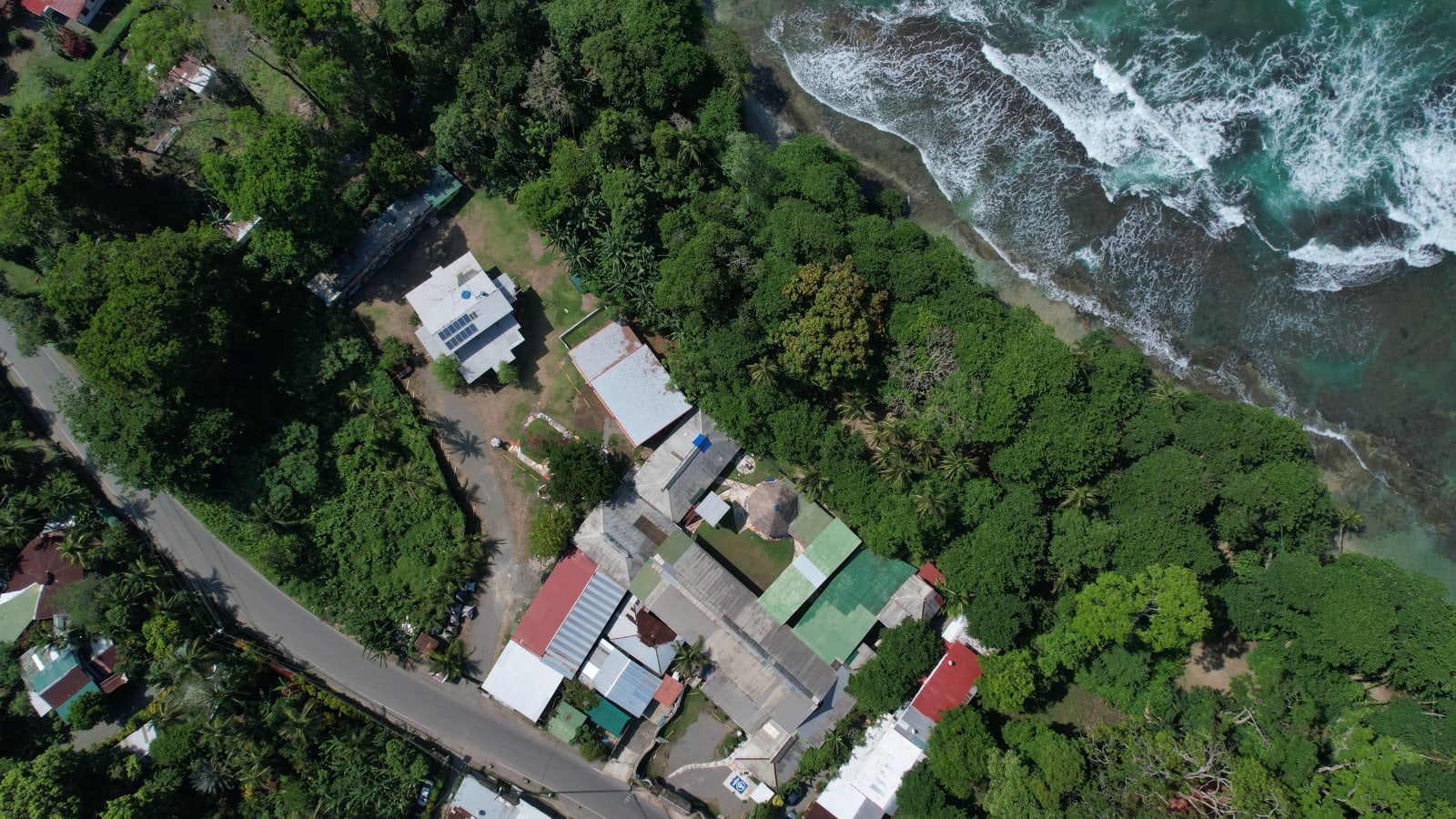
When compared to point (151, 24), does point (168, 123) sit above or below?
below

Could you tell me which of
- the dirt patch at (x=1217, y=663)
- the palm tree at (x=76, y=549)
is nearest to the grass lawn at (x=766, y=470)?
the dirt patch at (x=1217, y=663)

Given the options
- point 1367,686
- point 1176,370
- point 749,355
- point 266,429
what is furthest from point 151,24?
point 1367,686

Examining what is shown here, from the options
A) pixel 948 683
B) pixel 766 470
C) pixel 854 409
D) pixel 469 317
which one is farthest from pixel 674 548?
pixel 469 317

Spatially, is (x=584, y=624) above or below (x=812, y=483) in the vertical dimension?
below

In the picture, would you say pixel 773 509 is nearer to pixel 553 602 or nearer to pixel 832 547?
pixel 832 547

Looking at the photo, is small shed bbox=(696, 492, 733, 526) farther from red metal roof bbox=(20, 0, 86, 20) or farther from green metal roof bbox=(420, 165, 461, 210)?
red metal roof bbox=(20, 0, 86, 20)

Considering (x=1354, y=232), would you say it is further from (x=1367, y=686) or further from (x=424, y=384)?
(x=424, y=384)
